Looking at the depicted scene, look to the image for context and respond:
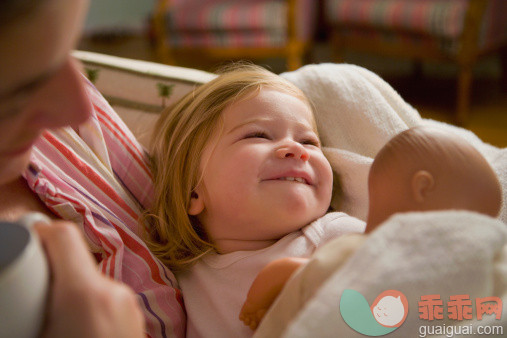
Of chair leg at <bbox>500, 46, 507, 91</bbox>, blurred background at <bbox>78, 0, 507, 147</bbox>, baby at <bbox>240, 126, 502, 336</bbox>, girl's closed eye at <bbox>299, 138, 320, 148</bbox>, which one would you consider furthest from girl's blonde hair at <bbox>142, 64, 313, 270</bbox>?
chair leg at <bbox>500, 46, 507, 91</bbox>

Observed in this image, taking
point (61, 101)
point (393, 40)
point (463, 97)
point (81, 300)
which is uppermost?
point (61, 101)

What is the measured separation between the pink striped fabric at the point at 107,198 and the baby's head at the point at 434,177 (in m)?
0.40

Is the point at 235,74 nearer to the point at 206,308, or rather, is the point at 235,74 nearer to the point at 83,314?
the point at 206,308

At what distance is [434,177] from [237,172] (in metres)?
0.36

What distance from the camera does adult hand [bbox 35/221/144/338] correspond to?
14.4 inches

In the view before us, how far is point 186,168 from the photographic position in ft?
3.16

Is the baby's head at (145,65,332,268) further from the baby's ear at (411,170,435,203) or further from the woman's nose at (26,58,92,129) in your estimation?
the woman's nose at (26,58,92,129)

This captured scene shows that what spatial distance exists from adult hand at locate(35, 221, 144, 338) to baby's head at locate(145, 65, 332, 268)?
1.45 ft

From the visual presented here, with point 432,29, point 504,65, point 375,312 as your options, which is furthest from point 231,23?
point 375,312

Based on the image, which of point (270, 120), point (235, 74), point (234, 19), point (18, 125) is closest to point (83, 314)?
point (18, 125)

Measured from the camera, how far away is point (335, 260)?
533mm

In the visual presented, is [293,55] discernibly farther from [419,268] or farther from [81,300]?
[81,300]

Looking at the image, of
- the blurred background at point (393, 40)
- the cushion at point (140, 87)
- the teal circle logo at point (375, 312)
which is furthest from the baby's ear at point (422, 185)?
the blurred background at point (393, 40)

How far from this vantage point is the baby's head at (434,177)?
0.58m
